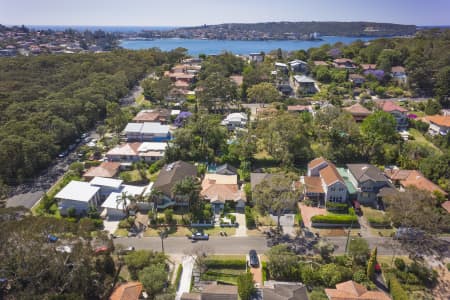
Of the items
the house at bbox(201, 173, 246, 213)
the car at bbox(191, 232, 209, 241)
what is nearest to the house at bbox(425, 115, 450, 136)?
the house at bbox(201, 173, 246, 213)

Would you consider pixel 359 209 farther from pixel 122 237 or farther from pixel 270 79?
pixel 270 79

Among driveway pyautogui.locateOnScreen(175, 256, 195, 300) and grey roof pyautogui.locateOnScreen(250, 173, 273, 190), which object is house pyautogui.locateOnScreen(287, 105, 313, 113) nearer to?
grey roof pyautogui.locateOnScreen(250, 173, 273, 190)

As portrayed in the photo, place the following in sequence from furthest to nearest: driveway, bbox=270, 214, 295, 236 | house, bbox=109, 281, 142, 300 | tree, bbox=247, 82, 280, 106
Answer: tree, bbox=247, 82, 280, 106 → driveway, bbox=270, 214, 295, 236 → house, bbox=109, 281, 142, 300

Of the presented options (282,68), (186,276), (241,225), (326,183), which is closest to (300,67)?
(282,68)

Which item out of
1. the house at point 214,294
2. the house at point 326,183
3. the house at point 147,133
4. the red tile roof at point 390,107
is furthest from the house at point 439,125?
the house at point 214,294

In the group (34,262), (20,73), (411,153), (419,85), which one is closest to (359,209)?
(411,153)

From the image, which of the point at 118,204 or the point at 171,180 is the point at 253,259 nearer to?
the point at 171,180

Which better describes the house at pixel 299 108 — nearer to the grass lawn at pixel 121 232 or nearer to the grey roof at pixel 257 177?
the grey roof at pixel 257 177
